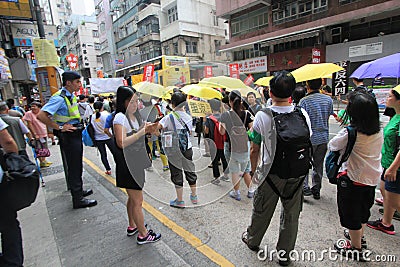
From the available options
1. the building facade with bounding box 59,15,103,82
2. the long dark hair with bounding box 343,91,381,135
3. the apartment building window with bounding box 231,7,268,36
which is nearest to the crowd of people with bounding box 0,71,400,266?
the long dark hair with bounding box 343,91,381,135

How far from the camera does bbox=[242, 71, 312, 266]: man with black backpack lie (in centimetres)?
184

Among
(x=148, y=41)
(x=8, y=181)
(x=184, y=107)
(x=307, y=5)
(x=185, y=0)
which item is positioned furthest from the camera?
(x=148, y=41)

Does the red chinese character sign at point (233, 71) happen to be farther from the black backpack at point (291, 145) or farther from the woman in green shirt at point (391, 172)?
the woman in green shirt at point (391, 172)

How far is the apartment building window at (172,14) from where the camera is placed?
75.2ft

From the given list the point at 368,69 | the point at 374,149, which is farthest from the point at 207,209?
the point at 368,69

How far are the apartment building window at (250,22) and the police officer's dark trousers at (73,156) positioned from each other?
1848 cm

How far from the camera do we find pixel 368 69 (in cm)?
467

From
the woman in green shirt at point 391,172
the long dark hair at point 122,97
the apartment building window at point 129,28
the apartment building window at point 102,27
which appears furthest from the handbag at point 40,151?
the apartment building window at point 102,27

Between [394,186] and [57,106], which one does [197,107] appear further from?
[394,186]

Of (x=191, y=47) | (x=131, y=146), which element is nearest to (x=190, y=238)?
(x=131, y=146)

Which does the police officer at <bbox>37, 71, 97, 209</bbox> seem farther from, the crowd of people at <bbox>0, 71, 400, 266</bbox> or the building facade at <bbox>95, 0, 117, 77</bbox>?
the building facade at <bbox>95, 0, 117, 77</bbox>

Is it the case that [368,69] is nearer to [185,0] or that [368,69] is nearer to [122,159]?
[122,159]

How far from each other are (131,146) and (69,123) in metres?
1.47

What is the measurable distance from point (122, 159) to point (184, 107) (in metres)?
1.11
